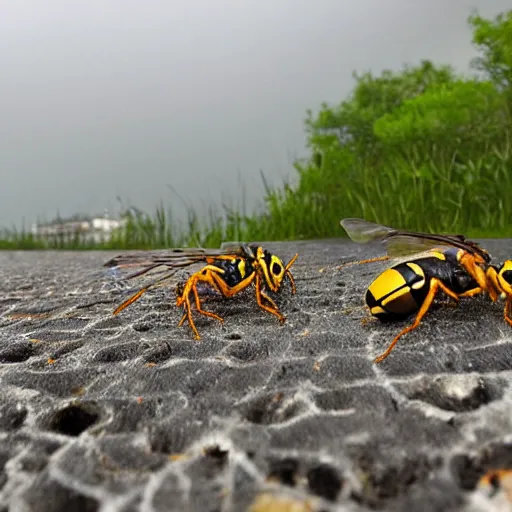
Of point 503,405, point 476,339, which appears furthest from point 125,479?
point 476,339

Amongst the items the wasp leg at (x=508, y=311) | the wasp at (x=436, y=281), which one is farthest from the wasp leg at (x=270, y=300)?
the wasp leg at (x=508, y=311)

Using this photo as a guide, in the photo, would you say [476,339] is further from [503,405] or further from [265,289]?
[265,289]

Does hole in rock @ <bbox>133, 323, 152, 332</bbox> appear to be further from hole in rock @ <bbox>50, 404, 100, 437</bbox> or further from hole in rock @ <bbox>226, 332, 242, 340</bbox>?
hole in rock @ <bbox>50, 404, 100, 437</bbox>

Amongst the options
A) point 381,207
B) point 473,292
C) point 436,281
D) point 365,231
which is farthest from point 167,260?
point 381,207

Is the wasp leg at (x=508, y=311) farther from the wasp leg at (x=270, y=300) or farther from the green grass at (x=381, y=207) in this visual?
the green grass at (x=381, y=207)

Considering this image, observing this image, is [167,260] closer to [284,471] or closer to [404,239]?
[404,239]

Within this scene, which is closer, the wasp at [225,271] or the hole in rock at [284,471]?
the hole in rock at [284,471]
